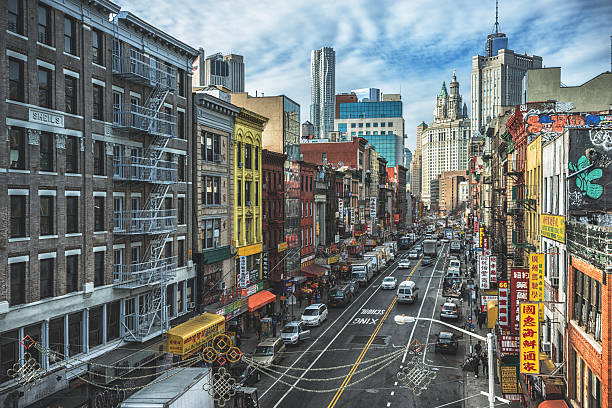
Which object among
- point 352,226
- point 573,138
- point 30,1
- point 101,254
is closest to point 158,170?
point 101,254

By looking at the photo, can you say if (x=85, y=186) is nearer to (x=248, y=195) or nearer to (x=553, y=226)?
(x=248, y=195)

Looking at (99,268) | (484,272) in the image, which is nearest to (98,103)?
(99,268)

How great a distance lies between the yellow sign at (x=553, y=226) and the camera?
2241 centimetres

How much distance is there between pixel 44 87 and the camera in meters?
23.5

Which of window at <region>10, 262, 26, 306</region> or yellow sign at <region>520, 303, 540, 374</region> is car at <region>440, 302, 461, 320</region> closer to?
yellow sign at <region>520, 303, 540, 374</region>

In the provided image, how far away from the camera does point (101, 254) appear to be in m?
27.0

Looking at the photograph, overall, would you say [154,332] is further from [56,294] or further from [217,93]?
[217,93]

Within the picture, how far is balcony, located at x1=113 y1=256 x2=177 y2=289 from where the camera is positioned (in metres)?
28.0

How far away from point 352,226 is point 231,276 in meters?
51.6

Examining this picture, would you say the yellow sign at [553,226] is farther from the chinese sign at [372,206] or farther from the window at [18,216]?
the chinese sign at [372,206]

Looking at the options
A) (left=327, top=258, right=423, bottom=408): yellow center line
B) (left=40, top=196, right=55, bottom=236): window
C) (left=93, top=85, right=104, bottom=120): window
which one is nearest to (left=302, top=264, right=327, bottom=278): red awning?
(left=327, top=258, right=423, bottom=408): yellow center line

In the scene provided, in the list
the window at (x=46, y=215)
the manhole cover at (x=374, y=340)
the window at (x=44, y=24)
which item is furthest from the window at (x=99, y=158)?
the manhole cover at (x=374, y=340)

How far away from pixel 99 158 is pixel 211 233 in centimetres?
1310

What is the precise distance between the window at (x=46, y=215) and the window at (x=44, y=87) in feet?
13.7
